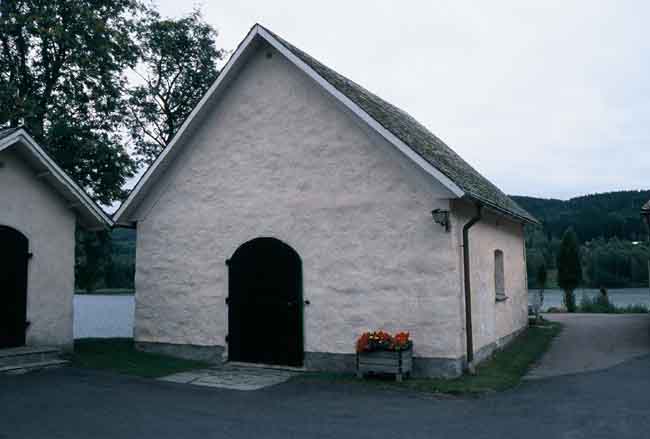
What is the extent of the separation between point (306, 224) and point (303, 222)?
8cm

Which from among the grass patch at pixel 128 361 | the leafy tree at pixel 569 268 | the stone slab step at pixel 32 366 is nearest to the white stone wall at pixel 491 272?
the grass patch at pixel 128 361

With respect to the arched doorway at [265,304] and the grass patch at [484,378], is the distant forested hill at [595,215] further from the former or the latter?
the arched doorway at [265,304]

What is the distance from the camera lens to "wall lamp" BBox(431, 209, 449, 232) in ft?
31.1

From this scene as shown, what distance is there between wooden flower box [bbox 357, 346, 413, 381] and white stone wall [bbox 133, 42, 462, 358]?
1.44 feet

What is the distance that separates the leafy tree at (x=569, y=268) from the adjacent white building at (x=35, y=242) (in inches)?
875

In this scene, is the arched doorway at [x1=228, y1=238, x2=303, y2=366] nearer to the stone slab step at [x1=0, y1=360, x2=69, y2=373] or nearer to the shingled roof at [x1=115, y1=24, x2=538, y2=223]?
the shingled roof at [x1=115, y1=24, x2=538, y2=223]

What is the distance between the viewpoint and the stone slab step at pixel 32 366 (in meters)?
10.0

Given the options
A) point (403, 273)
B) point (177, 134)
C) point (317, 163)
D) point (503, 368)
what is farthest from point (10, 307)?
point (503, 368)

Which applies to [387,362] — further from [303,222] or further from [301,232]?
[303,222]

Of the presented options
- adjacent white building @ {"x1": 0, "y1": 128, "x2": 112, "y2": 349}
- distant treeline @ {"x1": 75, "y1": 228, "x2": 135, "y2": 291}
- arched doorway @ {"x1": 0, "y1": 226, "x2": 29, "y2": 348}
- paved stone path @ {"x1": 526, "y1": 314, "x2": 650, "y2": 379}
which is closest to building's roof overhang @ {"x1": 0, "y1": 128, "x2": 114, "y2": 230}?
adjacent white building @ {"x1": 0, "y1": 128, "x2": 112, "y2": 349}

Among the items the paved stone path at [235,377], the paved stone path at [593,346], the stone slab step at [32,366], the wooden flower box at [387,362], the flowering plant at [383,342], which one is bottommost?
the paved stone path at [593,346]

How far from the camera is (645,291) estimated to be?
61062 mm

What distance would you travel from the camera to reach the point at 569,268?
2766 cm

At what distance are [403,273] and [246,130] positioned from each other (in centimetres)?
450
